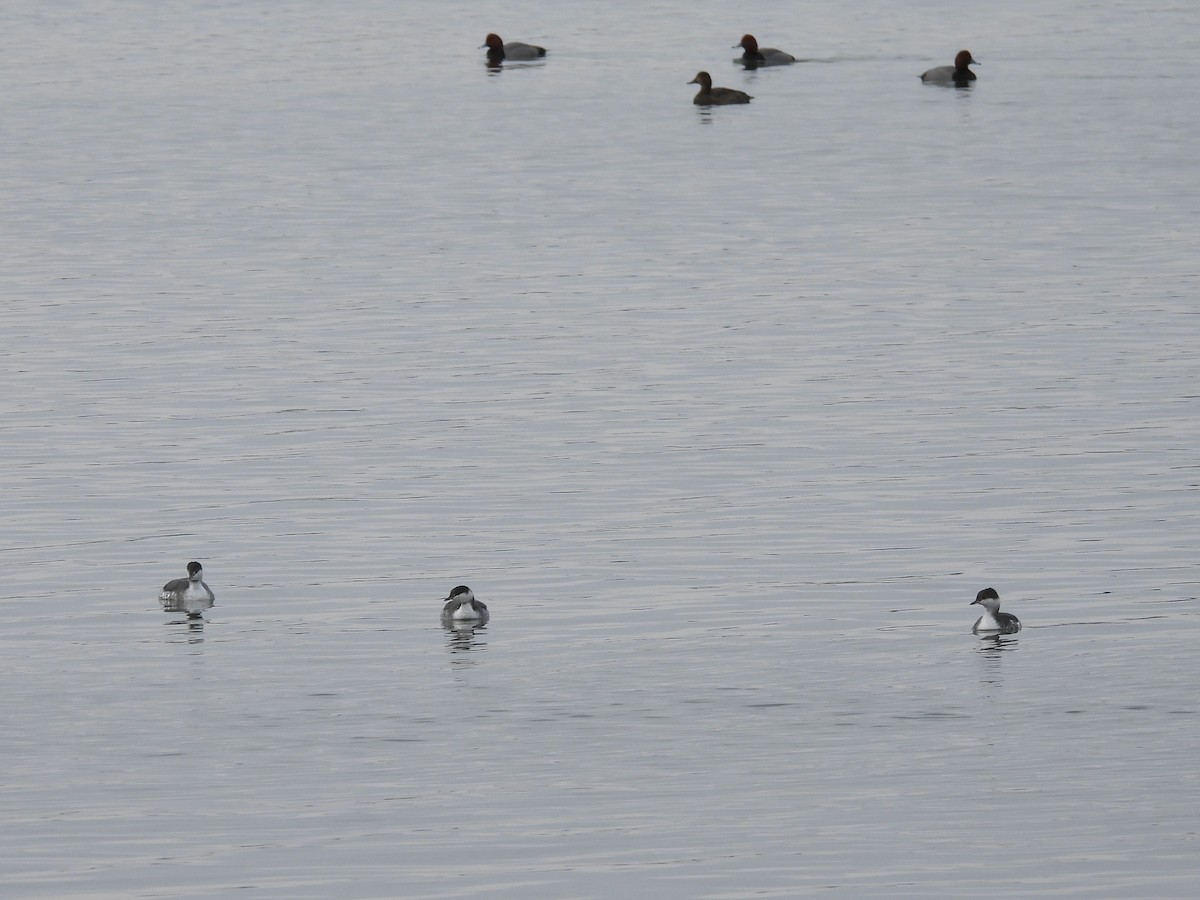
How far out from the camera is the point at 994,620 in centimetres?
1773

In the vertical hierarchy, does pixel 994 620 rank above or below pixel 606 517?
below

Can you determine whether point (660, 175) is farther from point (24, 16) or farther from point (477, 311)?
point (24, 16)

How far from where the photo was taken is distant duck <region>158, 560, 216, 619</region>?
746 inches

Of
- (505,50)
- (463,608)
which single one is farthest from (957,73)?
(463,608)

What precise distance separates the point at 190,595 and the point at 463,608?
2428 millimetres

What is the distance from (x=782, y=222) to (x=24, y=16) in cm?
5693

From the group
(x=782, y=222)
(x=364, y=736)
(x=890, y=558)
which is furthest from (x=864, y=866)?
(x=782, y=222)

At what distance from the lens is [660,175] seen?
47.0 m

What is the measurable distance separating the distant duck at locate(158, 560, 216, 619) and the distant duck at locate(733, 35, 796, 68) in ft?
156

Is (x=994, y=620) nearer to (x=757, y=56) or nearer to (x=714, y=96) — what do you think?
(x=714, y=96)

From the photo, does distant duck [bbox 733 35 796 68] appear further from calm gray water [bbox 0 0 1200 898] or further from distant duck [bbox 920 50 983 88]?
calm gray water [bbox 0 0 1200 898]

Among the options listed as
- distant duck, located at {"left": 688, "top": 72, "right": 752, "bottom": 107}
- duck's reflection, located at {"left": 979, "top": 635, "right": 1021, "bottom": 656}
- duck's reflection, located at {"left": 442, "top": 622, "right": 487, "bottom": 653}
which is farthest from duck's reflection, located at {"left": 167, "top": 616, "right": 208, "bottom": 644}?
distant duck, located at {"left": 688, "top": 72, "right": 752, "bottom": 107}

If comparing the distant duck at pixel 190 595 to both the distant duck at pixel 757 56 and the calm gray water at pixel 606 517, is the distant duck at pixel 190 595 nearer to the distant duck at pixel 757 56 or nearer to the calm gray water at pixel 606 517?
the calm gray water at pixel 606 517

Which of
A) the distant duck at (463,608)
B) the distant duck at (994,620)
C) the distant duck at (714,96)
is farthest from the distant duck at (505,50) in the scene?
the distant duck at (994,620)
